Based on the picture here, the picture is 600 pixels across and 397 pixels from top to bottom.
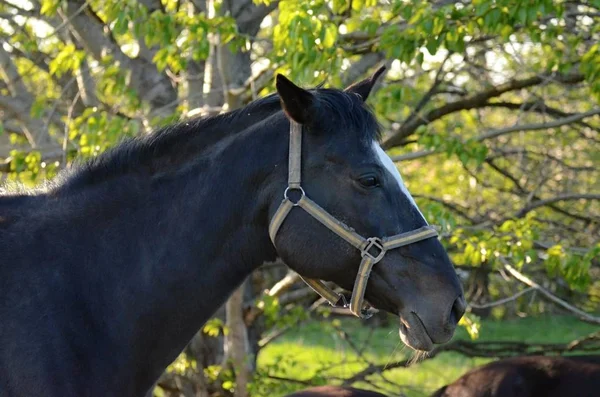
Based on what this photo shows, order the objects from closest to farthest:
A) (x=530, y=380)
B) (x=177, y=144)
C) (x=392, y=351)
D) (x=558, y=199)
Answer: (x=177, y=144) < (x=530, y=380) < (x=558, y=199) < (x=392, y=351)

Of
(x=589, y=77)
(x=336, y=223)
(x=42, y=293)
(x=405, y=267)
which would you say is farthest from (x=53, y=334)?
(x=589, y=77)

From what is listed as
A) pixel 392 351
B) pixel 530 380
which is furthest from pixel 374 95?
pixel 392 351

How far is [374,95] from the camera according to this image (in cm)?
586

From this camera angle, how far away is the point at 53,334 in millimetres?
2566

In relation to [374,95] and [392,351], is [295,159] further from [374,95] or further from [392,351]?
[392,351]

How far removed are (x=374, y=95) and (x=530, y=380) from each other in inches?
85.6

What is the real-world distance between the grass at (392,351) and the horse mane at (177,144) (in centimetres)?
396

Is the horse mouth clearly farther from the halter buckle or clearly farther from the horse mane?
the horse mane

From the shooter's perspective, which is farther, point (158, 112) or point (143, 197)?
point (158, 112)

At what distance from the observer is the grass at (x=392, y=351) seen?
805cm

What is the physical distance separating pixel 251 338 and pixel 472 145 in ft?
7.59

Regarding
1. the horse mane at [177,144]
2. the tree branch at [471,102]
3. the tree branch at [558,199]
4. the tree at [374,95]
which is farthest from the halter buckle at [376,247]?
the tree branch at [558,199]

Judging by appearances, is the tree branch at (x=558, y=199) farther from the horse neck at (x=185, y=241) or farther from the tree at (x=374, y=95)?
the horse neck at (x=185, y=241)

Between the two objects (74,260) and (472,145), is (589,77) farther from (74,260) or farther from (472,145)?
(74,260)
